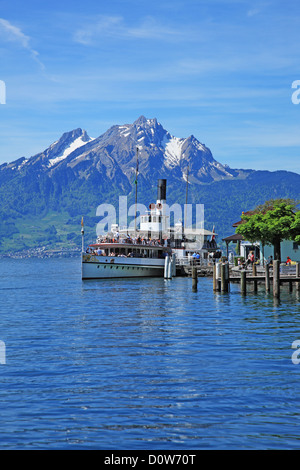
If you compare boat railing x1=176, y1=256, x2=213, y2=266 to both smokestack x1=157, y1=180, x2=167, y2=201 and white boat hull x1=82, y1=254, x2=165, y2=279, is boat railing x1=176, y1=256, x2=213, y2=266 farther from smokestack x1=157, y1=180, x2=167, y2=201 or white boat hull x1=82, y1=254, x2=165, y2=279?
smokestack x1=157, y1=180, x2=167, y2=201

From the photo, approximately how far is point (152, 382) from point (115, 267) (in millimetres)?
62381

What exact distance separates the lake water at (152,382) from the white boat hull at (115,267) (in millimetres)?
41367

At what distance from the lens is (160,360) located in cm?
2494

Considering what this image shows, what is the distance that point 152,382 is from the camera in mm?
21047

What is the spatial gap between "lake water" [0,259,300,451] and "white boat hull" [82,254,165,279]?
136 feet

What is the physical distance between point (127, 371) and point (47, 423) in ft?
20.2

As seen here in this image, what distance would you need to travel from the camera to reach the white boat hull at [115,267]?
269 ft

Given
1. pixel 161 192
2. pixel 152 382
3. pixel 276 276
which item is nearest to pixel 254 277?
pixel 276 276

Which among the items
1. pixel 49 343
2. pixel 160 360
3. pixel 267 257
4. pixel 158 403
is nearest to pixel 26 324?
pixel 49 343

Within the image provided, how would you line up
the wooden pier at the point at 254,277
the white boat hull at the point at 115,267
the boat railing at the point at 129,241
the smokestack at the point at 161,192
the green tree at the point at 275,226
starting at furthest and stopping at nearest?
Answer: the smokestack at the point at 161,192 < the boat railing at the point at 129,241 < the white boat hull at the point at 115,267 < the green tree at the point at 275,226 < the wooden pier at the point at 254,277

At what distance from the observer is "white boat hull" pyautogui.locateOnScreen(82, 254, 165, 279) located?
82.1 meters

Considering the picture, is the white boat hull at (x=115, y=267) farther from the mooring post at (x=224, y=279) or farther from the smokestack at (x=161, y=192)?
the mooring post at (x=224, y=279)

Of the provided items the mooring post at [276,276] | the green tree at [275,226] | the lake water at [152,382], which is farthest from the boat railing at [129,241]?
the lake water at [152,382]

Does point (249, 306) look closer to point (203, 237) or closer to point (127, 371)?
point (127, 371)
